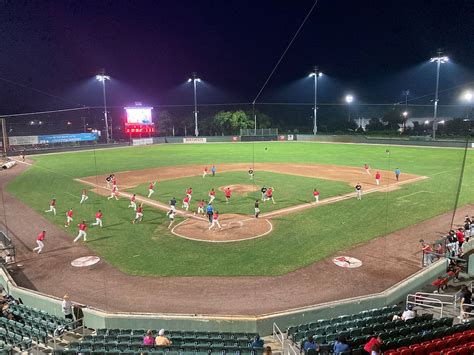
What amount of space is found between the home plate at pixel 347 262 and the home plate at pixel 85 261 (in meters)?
11.3

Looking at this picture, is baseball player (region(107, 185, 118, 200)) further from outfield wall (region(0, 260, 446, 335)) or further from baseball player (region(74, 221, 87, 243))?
outfield wall (region(0, 260, 446, 335))

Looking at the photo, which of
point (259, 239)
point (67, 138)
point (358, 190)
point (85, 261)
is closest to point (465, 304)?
point (259, 239)

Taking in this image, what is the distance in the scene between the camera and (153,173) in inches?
1789

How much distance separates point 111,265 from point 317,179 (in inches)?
1019

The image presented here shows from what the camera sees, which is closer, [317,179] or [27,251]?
[27,251]

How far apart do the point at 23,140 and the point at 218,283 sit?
7308cm

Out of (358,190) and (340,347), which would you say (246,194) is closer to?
(358,190)

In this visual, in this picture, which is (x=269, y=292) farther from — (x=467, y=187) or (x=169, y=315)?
(x=467, y=187)

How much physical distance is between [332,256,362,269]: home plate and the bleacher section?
24.3 ft

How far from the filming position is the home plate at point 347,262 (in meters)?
17.3

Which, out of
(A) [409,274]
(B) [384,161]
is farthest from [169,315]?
(B) [384,161]

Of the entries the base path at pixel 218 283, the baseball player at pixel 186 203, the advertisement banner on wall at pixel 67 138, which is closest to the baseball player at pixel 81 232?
the base path at pixel 218 283

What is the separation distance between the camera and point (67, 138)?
82.2 m

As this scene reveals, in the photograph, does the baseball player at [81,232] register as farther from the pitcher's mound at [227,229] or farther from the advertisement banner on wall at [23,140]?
the advertisement banner on wall at [23,140]
